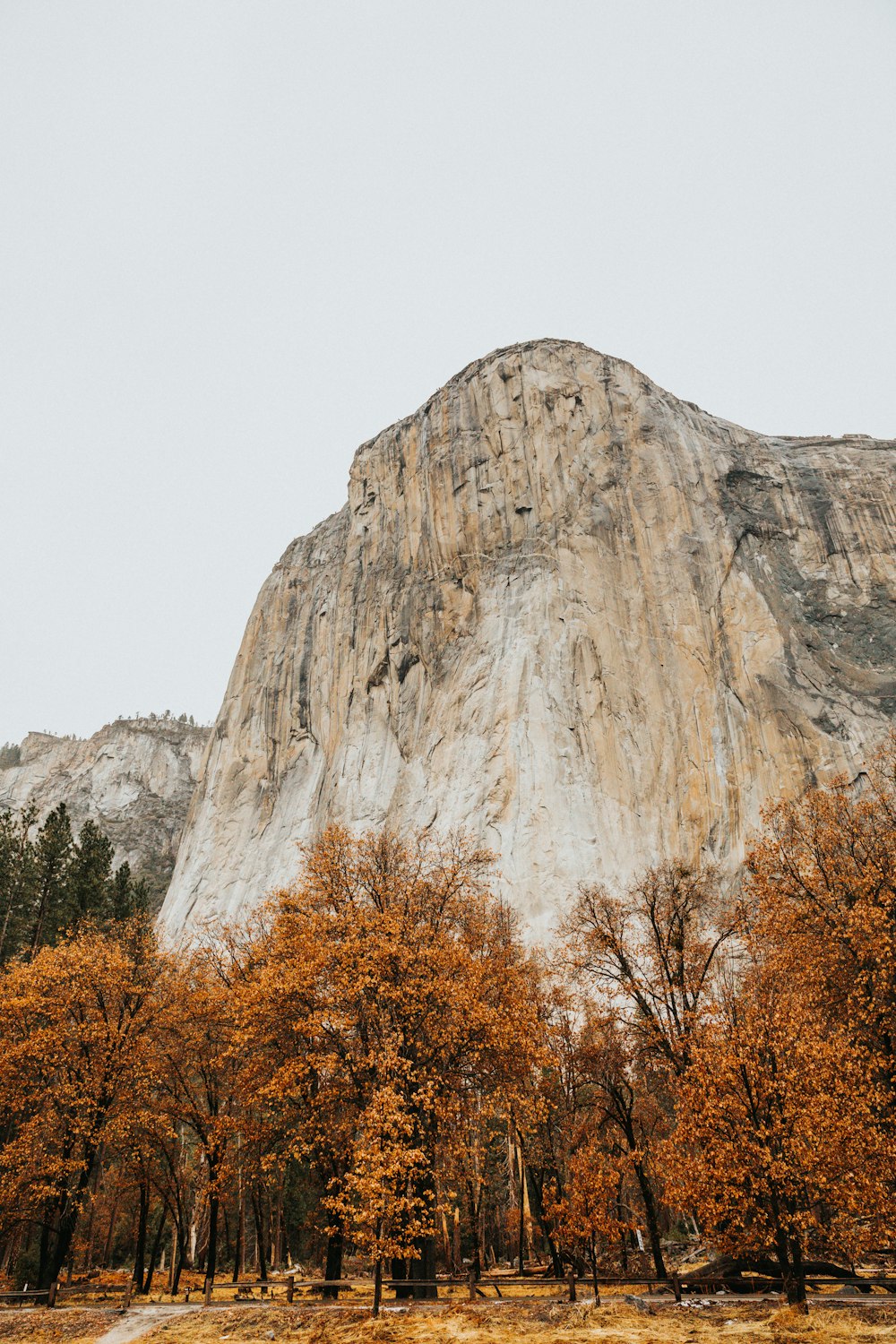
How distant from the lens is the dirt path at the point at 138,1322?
1628cm

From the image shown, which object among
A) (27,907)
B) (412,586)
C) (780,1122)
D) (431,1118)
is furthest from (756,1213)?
(412,586)

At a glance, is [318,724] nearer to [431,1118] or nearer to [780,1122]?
[431,1118]

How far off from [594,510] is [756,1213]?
56.8 m

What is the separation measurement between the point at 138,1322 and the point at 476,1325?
8788mm

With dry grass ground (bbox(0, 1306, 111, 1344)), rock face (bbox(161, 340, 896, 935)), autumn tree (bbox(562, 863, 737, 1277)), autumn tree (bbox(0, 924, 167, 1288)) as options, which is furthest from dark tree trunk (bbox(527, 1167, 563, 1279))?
rock face (bbox(161, 340, 896, 935))

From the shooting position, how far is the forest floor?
41.7ft

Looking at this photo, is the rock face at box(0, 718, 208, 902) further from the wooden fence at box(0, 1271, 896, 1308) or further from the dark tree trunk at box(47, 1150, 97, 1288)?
the wooden fence at box(0, 1271, 896, 1308)

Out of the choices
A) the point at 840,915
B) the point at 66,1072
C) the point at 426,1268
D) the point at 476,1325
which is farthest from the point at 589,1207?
the point at 66,1072

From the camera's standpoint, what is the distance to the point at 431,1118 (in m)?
19.9

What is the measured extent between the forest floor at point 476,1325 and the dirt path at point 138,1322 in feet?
0.11

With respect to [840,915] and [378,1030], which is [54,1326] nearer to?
[378,1030]

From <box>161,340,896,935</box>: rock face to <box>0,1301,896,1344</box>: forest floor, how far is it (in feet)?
103

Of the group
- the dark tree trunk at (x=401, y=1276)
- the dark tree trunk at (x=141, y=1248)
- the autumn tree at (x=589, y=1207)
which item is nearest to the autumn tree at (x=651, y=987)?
the autumn tree at (x=589, y=1207)

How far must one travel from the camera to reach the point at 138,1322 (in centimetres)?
1848
